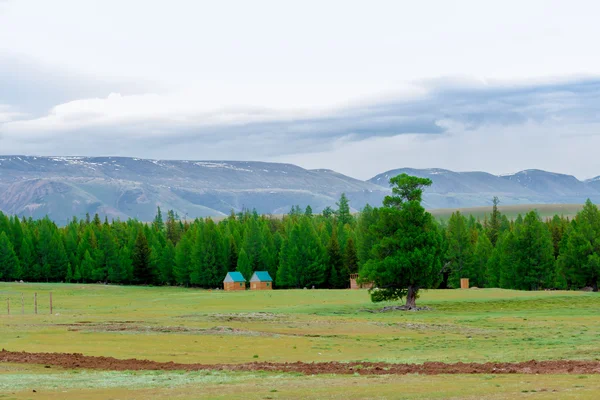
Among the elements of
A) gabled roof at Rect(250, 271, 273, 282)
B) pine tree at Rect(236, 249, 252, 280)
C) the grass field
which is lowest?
the grass field

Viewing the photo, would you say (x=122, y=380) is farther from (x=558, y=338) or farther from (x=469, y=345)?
(x=558, y=338)

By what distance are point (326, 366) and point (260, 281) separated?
9857 cm

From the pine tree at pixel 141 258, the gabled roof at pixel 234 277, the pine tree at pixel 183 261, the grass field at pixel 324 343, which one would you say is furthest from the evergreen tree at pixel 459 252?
the pine tree at pixel 141 258

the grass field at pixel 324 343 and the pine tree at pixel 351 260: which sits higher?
the pine tree at pixel 351 260

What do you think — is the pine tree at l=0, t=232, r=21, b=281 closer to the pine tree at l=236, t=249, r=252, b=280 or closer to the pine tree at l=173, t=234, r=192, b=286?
the pine tree at l=173, t=234, r=192, b=286

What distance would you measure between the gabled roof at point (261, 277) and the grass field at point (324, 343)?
152 feet

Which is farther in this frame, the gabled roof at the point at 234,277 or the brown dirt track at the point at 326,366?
the gabled roof at the point at 234,277

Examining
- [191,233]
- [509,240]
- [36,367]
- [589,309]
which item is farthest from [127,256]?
[36,367]

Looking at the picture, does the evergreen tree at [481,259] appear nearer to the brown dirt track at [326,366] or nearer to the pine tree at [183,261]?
the pine tree at [183,261]

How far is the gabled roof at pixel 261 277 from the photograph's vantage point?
130m

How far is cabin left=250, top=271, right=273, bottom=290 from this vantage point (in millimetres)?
129375

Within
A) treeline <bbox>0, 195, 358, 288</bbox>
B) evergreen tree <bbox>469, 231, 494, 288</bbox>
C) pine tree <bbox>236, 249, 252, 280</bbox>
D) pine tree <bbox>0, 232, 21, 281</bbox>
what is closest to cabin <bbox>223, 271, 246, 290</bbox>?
pine tree <bbox>236, 249, 252, 280</bbox>

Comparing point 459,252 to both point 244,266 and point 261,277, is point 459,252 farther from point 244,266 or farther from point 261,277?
point 244,266

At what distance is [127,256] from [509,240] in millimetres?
69586
